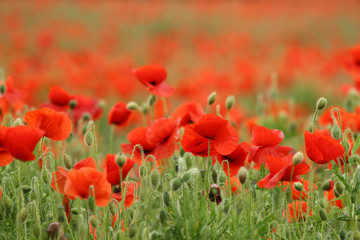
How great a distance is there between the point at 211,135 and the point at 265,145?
162 millimetres

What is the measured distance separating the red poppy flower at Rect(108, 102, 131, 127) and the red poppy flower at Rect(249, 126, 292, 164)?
62 centimetres

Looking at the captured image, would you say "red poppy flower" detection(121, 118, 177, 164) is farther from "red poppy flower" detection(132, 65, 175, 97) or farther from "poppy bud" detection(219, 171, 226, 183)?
"red poppy flower" detection(132, 65, 175, 97)

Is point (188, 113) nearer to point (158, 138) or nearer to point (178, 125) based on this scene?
point (178, 125)

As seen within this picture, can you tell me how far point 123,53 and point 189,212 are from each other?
6.85 m

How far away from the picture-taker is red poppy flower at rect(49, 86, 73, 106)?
1886 millimetres

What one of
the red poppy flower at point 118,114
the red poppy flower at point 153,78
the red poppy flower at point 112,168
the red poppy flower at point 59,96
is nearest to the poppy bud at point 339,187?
the red poppy flower at point 112,168

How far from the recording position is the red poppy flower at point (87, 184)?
1122 millimetres

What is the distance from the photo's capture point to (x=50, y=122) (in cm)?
124

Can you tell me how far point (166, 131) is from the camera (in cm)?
138

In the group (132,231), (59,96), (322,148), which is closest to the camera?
(132,231)

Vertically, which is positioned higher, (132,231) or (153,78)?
(153,78)

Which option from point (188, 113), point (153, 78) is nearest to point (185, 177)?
point (188, 113)

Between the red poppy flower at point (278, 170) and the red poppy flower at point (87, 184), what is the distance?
0.36 m

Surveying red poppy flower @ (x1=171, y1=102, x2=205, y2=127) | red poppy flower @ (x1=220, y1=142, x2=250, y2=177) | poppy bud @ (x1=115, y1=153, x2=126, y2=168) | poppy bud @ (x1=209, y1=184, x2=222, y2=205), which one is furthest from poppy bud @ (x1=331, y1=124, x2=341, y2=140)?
poppy bud @ (x1=115, y1=153, x2=126, y2=168)
